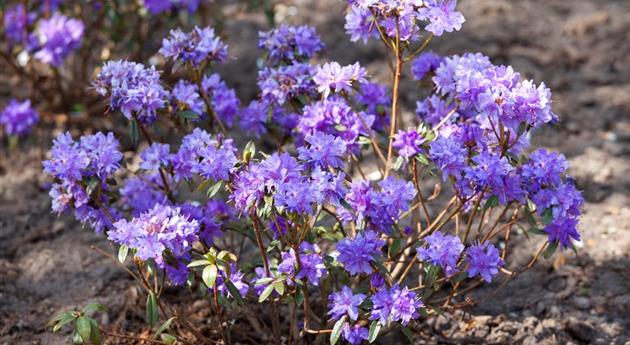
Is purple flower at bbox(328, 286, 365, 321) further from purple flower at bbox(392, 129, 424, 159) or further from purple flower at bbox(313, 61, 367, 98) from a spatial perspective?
purple flower at bbox(313, 61, 367, 98)

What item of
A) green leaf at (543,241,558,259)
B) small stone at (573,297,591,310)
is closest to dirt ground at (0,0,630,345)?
small stone at (573,297,591,310)

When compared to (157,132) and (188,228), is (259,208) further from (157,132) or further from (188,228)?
(157,132)

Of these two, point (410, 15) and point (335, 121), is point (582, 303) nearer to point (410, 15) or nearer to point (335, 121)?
point (335, 121)

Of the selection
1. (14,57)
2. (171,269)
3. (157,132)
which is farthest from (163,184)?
(14,57)

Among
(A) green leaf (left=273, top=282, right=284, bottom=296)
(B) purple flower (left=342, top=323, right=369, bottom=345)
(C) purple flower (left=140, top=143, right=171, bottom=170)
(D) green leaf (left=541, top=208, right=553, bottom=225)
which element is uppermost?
(D) green leaf (left=541, top=208, right=553, bottom=225)

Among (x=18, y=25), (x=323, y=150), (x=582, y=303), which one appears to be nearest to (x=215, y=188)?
(x=323, y=150)

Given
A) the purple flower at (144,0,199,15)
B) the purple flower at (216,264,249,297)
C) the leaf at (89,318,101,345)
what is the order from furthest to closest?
the purple flower at (144,0,199,15)
the purple flower at (216,264,249,297)
the leaf at (89,318,101,345)

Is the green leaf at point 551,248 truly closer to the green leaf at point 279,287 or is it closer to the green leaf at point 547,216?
the green leaf at point 547,216
